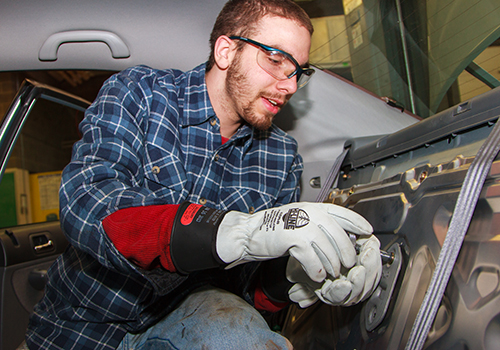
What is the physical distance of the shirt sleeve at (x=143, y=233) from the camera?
729mm

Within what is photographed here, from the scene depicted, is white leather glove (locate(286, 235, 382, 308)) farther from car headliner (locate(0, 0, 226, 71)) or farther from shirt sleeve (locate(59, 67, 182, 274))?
car headliner (locate(0, 0, 226, 71))

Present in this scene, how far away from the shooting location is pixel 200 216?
74 cm

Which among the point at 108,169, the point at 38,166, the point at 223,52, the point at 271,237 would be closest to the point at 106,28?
the point at 223,52

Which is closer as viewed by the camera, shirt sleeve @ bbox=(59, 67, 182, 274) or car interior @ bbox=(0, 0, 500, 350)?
car interior @ bbox=(0, 0, 500, 350)

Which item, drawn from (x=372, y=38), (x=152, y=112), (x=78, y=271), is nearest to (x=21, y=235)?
(x=78, y=271)

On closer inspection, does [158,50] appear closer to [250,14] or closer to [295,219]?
[250,14]

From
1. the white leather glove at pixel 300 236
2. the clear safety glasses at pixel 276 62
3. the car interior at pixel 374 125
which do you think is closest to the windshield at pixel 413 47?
the car interior at pixel 374 125

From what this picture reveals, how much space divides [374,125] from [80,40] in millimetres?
1276

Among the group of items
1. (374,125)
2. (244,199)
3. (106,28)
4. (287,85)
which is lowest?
(244,199)

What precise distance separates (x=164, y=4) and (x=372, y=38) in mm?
877

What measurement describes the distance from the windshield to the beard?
1.52 feet

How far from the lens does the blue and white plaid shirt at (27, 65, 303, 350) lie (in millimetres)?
820

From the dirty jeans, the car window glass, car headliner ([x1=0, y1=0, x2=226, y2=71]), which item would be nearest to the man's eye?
car headliner ([x1=0, y1=0, x2=226, y2=71])

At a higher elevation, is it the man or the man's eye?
the man's eye
